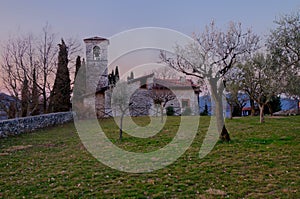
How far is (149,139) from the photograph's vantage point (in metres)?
10.7

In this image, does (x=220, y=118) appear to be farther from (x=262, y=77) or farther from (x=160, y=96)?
(x=160, y=96)

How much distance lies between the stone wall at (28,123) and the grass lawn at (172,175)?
4745mm

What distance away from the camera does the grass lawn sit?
4777mm

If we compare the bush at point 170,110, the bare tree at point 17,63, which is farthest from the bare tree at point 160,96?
the bare tree at point 17,63

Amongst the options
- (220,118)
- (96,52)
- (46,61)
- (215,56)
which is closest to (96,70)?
(96,52)

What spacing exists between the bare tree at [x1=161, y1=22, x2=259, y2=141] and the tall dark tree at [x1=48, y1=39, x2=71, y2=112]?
698 inches

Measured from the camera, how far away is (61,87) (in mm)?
25516

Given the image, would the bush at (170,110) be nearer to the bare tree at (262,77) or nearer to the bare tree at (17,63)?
the bare tree at (262,77)

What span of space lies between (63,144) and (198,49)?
676cm

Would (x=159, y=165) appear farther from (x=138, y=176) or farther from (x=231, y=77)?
(x=231, y=77)

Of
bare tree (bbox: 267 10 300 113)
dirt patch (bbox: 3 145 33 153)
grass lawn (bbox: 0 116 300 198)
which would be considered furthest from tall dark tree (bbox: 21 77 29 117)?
bare tree (bbox: 267 10 300 113)

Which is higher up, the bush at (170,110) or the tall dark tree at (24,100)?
the tall dark tree at (24,100)

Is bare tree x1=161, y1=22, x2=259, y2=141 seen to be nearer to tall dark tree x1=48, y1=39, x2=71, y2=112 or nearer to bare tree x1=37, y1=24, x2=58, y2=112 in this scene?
tall dark tree x1=48, y1=39, x2=71, y2=112

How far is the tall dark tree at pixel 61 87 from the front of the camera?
25.2 meters
